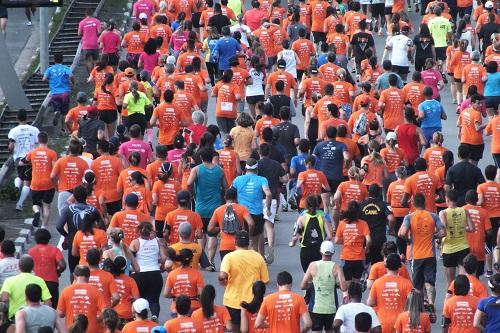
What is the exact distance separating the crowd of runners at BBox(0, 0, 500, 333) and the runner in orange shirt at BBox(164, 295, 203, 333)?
0.8 inches

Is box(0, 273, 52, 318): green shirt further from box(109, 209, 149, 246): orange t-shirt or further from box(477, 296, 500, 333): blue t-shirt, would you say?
box(477, 296, 500, 333): blue t-shirt

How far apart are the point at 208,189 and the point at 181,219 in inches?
73.7

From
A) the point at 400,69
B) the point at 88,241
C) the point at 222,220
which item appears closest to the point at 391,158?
the point at 222,220

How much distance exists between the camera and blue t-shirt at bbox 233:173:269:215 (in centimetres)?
2459

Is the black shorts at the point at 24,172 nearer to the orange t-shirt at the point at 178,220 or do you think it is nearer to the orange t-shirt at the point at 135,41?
the orange t-shirt at the point at 178,220

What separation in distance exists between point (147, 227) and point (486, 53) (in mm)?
13372

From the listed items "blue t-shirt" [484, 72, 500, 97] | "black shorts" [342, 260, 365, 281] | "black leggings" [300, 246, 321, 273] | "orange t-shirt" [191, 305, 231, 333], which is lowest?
"black shorts" [342, 260, 365, 281]

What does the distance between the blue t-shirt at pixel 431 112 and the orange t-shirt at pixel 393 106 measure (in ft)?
1.49

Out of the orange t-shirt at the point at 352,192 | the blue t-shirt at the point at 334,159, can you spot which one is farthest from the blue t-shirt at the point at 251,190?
the blue t-shirt at the point at 334,159

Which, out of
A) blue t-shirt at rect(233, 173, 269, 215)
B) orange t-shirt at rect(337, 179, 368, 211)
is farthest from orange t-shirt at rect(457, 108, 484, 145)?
blue t-shirt at rect(233, 173, 269, 215)

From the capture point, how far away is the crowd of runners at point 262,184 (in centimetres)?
2044

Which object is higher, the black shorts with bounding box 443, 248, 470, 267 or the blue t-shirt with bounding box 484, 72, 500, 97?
the blue t-shirt with bounding box 484, 72, 500, 97

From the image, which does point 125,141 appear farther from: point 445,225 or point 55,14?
point 55,14

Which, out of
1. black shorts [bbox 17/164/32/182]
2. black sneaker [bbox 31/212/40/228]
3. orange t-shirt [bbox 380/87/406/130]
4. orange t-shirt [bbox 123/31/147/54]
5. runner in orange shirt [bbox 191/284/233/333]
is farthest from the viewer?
orange t-shirt [bbox 123/31/147/54]
